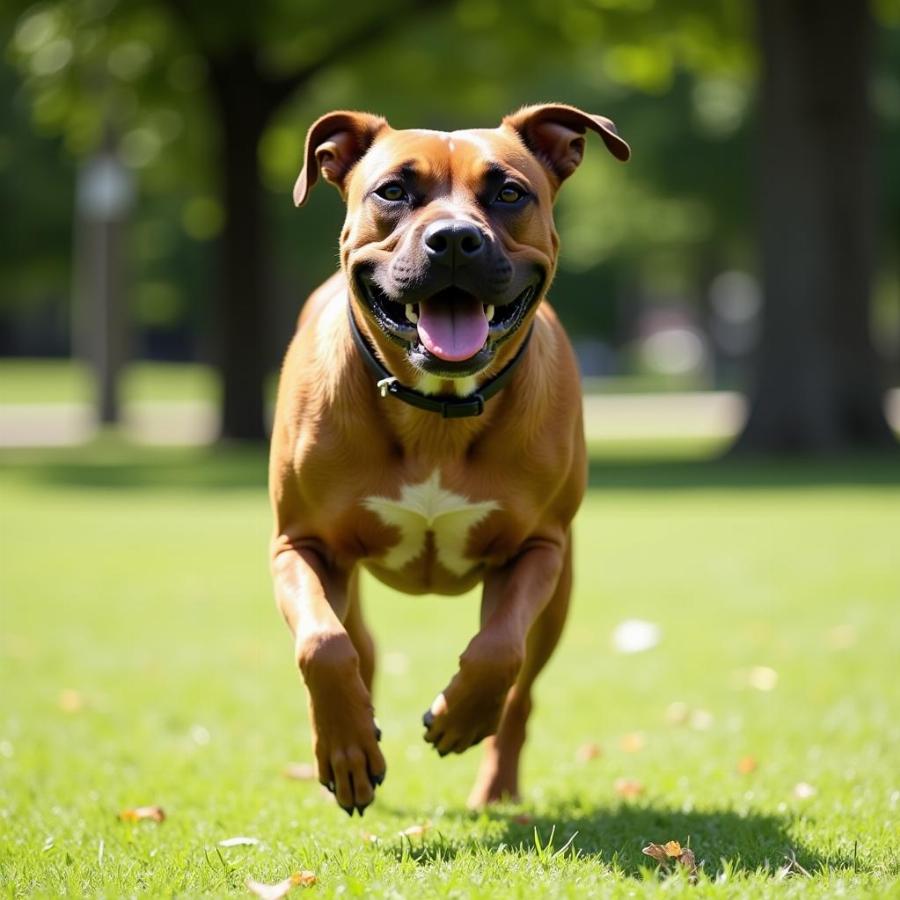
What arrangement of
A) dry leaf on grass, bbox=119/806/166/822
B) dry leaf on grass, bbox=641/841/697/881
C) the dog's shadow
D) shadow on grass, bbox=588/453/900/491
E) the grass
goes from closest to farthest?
1. dry leaf on grass, bbox=641/841/697/881
2. the dog's shadow
3. dry leaf on grass, bbox=119/806/166/822
4. shadow on grass, bbox=588/453/900/491
5. the grass

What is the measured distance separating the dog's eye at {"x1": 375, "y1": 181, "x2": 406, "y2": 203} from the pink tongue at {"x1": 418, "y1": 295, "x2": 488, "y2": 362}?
0.32 meters

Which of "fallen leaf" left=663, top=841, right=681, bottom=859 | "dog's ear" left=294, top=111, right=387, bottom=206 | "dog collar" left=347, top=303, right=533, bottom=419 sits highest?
"dog's ear" left=294, top=111, right=387, bottom=206

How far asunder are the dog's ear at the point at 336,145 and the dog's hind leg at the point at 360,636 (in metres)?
1.30

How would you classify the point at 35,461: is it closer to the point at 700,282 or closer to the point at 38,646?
the point at 38,646

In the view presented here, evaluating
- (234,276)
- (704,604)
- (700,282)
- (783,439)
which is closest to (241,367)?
(234,276)

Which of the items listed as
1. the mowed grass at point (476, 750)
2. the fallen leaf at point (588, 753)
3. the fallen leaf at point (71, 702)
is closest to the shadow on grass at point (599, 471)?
the mowed grass at point (476, 750)

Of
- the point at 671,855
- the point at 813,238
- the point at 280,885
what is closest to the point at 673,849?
the point at 671,855

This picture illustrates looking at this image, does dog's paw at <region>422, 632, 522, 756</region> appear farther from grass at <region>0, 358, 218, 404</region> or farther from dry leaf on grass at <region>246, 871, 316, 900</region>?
grass at <region>0, 358, 218, 404</region>

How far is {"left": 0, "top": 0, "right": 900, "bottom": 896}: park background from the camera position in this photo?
4941 mm

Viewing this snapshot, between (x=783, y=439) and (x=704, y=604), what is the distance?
9606 mm

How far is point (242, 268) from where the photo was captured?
76.1 feet

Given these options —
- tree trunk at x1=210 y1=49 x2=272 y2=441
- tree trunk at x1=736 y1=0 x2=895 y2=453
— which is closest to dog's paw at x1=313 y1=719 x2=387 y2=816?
tree trunk at x1=736 y1=0 x2=895 y2=453

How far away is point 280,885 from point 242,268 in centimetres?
1975

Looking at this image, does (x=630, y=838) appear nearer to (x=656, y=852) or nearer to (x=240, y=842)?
(x=656, y=852)
